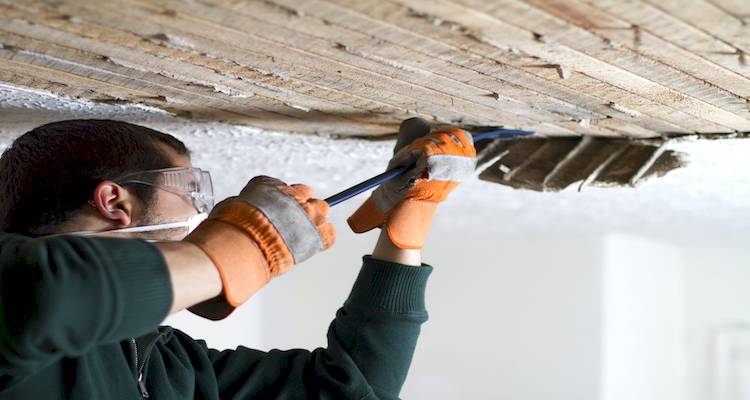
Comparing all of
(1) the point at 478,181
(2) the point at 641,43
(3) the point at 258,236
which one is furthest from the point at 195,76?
(1) the point at 478,181

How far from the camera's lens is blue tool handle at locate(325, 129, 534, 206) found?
1412 millimetres

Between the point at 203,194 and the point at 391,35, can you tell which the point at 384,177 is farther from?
the point at 391,35

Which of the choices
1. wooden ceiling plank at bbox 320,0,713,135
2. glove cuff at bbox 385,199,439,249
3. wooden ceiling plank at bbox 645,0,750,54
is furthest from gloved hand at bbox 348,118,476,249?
wooden ceiling plank at bbox 645,0,750,54

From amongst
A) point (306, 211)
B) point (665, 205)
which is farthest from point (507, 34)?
point (665, 205)

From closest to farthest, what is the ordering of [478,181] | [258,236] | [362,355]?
[258,236] → [362,355] → [478,181]

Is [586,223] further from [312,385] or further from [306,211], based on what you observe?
[306,211]

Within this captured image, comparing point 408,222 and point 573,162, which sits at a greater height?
point 573,162

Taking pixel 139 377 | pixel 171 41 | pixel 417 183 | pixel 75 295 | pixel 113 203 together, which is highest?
pixel 171 41

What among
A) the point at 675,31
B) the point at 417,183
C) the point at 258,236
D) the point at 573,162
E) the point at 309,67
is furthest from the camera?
the point at 573,162

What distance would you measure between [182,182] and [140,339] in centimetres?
33

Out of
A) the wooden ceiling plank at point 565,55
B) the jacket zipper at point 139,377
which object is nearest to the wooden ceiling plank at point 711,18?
the wooden ceiling plank at point 565,55

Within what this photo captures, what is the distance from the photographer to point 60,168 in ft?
4.59

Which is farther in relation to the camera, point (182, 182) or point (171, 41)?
point (182, 182)

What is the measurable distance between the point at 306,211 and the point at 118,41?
0.38 m
